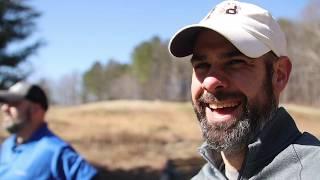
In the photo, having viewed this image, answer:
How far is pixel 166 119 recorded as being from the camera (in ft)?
155

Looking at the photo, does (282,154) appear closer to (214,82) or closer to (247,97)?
(247,97)

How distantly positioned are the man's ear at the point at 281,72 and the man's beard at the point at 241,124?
46mm

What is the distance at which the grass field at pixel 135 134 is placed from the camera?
23969 mm

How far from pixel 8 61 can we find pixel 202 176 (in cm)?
1364

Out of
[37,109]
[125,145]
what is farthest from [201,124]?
[125,145]

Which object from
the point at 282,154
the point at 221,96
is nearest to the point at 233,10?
the point at 221,96

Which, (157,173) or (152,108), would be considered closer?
(157,173)

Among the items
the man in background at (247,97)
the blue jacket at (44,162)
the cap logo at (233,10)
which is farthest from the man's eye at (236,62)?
the blue jacket at (44,162)

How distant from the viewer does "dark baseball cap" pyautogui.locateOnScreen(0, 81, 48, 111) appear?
4562mm

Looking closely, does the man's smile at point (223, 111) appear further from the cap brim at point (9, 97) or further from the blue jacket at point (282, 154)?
the cap brim at point (9, 97)

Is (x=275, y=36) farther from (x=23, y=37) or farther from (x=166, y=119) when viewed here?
(x=166, y=119)

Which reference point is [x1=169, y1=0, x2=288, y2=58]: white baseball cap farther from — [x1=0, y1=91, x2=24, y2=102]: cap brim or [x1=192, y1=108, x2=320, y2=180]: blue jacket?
[x1=0, y1=91, x2=24, y2=102]: cap brim

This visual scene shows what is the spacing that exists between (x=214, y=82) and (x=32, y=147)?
9.36 feet

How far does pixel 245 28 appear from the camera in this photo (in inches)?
77.5
